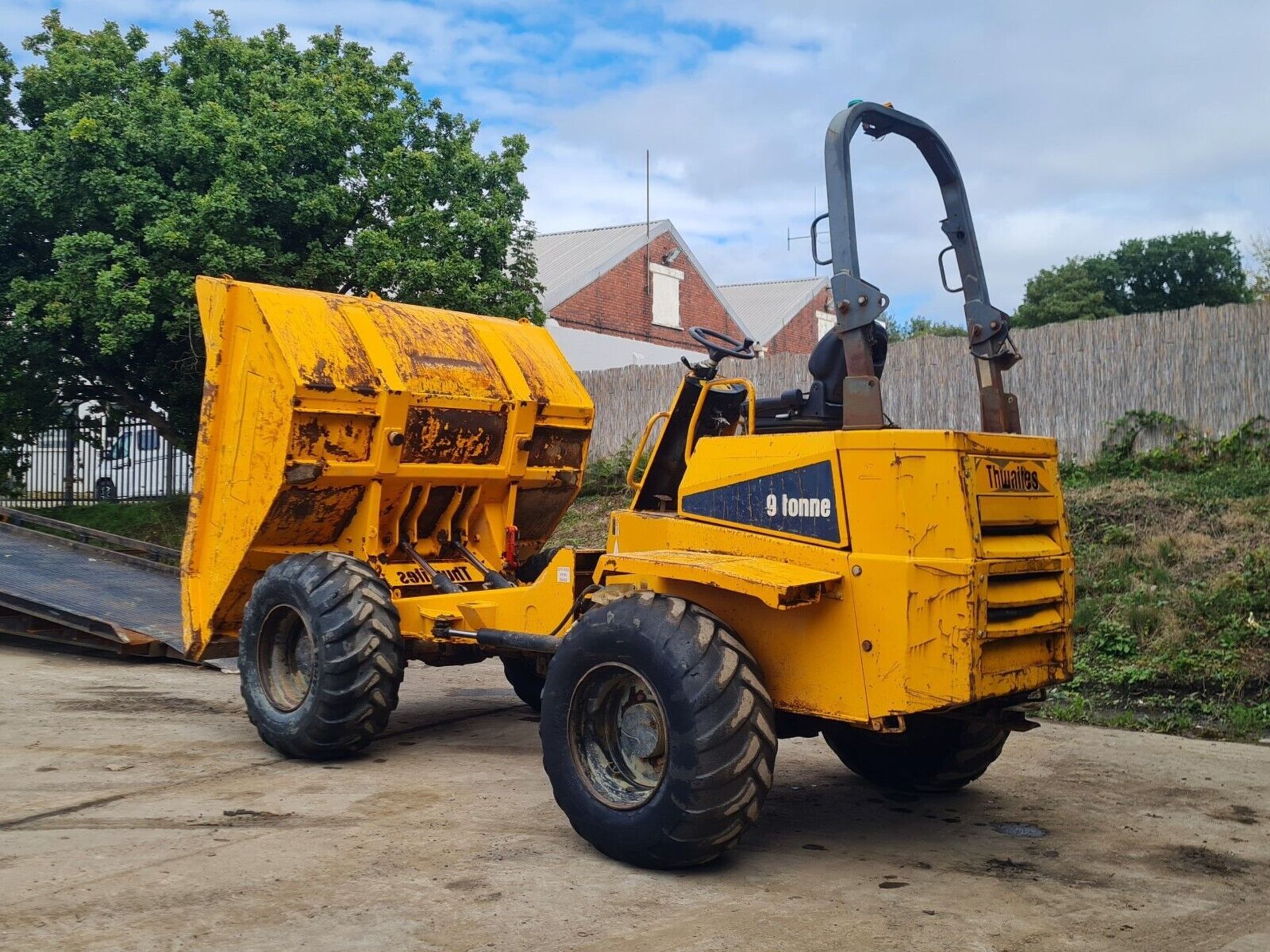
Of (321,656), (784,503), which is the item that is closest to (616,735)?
(784,503)

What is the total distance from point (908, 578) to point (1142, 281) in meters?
36.3

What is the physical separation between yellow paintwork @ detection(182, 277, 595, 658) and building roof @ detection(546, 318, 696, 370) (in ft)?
61.6

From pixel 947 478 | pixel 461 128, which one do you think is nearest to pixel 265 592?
pixel 947 478

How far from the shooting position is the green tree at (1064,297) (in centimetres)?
3641

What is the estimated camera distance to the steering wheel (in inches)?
242

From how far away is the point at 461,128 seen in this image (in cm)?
1947

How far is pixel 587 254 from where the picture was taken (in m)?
33.2

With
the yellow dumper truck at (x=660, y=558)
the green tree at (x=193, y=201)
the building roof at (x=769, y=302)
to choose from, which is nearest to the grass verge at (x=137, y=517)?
the green tree at (x=193, y=201)

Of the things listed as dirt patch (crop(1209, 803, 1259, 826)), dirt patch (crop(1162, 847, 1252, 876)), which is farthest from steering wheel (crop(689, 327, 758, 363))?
dirt patch (crop(1209, 803, 1259, 826))

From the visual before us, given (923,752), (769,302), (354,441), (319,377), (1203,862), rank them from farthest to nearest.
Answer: (769,302) → (354,441) → (319,377) → (923,752) → (1203,862)

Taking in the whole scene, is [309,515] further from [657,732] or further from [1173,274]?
[1173,274]

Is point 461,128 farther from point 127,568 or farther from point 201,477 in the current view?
point 201,477

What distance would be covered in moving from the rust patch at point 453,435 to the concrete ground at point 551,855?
1864mm

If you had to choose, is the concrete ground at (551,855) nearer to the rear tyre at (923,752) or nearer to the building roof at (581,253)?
the rear tyre at (923,752)
